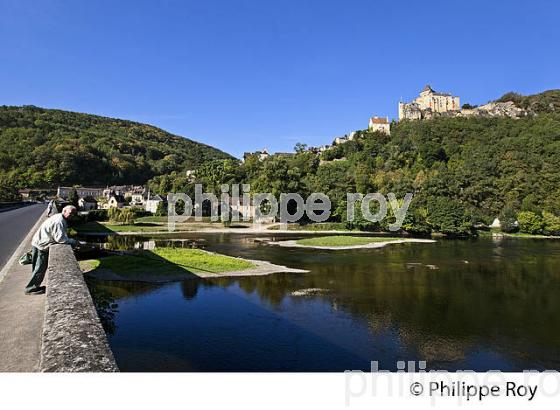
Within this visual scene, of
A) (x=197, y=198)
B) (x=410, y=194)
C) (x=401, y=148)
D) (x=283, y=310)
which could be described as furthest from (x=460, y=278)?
(x=401, y=148)

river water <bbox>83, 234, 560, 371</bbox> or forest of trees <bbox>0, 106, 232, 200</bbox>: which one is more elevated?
forest of trees <bbox>0, 106, 232, 200</bbox>

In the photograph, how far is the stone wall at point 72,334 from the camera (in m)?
5.74

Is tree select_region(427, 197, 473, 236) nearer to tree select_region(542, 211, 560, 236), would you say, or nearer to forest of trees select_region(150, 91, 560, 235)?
forest of trees select_region(150, 91, 560, 235)

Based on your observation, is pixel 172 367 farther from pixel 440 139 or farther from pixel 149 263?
pixel 440 139

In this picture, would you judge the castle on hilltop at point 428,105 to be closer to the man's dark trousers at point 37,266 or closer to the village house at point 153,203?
the village house at point 153,203

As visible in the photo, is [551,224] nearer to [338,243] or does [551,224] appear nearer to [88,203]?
[338,243]

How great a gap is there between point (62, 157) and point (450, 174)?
105610mm

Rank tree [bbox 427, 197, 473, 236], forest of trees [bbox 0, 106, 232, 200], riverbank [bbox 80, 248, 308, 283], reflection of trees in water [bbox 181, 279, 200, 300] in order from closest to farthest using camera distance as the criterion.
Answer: reflection of trees in water [bbox 181, 279, 200, 300] < riverbank [bbox 80, 248, 308, 283] < tree [bbox 427, 197, 473, 236] < forest of trees [bbox 0, 106, 232, 200]

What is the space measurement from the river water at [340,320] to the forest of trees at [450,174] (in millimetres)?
39001

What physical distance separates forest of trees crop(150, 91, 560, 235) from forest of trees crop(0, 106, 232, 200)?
30531 mm

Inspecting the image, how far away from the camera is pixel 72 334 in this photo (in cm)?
662

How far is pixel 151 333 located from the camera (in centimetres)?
1633

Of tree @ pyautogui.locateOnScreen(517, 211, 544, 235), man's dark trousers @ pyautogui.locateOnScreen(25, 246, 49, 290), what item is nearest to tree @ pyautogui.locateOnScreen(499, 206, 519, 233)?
tree @ pyautogui.locateOnScreen(517, 211, 544, 235)

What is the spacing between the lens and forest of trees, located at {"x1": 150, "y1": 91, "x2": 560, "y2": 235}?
224 ft
